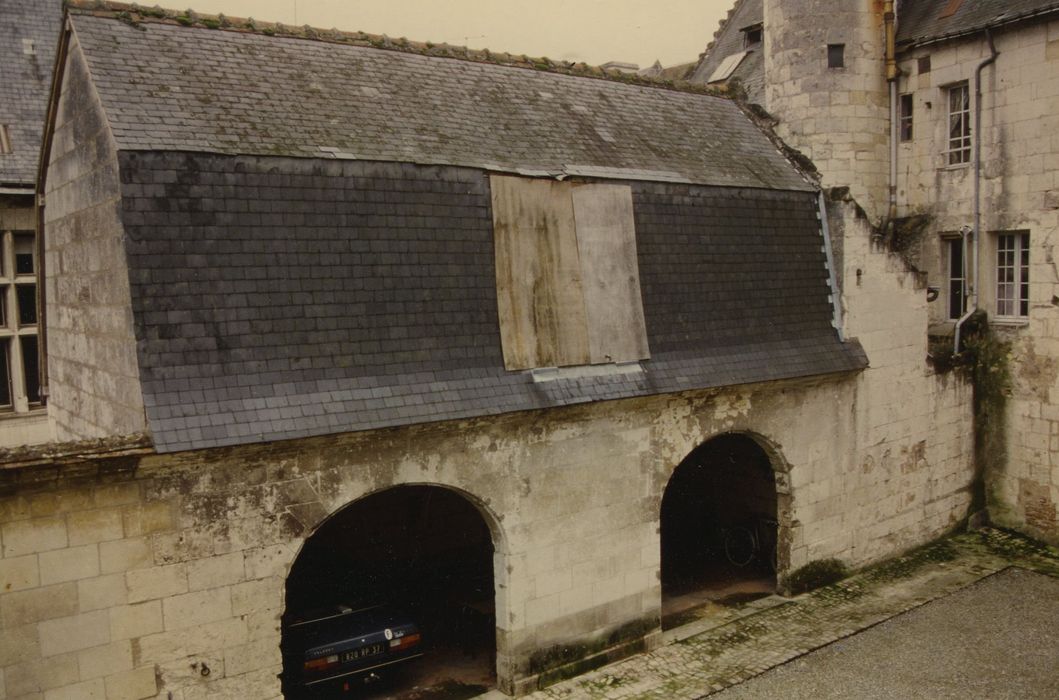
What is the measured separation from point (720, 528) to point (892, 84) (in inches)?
286

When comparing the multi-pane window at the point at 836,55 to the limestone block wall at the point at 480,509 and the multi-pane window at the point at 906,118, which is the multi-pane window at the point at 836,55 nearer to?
the multi-pane window at the point at 906,118

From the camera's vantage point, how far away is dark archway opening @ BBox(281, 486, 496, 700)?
889 centimetres

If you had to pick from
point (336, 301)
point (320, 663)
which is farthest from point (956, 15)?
point (320, 663)

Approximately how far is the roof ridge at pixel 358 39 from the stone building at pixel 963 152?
1600 mm

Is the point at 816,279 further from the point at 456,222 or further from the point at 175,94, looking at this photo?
the point at 175,94

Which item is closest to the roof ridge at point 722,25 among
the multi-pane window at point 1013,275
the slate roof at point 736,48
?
the slate roof at point 736,48

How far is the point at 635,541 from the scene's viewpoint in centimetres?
1025

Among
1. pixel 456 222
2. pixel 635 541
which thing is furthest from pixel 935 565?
pixel 456 222

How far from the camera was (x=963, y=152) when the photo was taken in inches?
553

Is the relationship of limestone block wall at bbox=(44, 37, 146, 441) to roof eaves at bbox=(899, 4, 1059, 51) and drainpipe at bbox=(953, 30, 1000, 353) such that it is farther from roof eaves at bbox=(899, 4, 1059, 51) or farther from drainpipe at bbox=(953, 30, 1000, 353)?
roof eaves at bbox=(899, 4, 1059, 51)

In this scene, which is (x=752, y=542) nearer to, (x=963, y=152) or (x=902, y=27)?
(x=963, y=152)

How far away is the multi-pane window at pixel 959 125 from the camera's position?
13914 mm

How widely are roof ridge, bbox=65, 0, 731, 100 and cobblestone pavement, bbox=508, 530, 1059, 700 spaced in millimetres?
7263

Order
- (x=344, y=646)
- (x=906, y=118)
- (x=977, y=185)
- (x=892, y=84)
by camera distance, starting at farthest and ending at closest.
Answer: (x=906, y=118) < (x=892, y=84) < (x=977, y=185) < (x=344, y=646)
